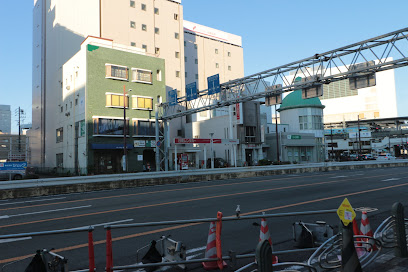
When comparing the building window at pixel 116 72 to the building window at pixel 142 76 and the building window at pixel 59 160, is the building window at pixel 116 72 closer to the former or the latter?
the building window at pixel 142 76

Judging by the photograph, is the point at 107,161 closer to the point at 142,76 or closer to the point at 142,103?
the point at 142,103

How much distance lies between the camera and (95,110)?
37.8 metres

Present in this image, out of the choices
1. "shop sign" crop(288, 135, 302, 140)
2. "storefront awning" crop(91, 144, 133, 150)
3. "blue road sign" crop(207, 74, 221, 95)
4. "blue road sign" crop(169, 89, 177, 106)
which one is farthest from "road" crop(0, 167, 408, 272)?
"shop sign" crop(288, 135, 302, 140)

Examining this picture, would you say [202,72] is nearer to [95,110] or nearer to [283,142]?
[283,142]

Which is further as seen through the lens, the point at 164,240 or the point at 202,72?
the point at 202,72

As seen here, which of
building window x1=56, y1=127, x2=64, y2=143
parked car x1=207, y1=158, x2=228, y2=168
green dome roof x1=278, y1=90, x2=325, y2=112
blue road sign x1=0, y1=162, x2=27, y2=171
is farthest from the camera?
green dome roof x1=278, y1=90, x2=325, y2=112

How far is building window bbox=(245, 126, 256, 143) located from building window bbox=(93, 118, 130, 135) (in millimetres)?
21265

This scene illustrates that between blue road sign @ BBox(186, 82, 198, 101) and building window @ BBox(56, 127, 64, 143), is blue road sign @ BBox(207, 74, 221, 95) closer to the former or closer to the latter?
blue road sign @ BBox(186, 82, 198, 101)

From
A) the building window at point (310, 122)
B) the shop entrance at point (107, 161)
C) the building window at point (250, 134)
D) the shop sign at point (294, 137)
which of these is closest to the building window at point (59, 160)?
the shop entrance at point (107, 161)

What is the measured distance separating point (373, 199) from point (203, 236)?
9235 millimetres

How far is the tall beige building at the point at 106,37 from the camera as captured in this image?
1996 inches

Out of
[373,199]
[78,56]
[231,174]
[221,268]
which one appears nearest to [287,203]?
[373,199]

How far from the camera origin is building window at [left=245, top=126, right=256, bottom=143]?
5206 cm

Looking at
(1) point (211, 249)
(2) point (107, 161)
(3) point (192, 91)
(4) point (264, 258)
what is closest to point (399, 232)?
(1) point (211, 249)
